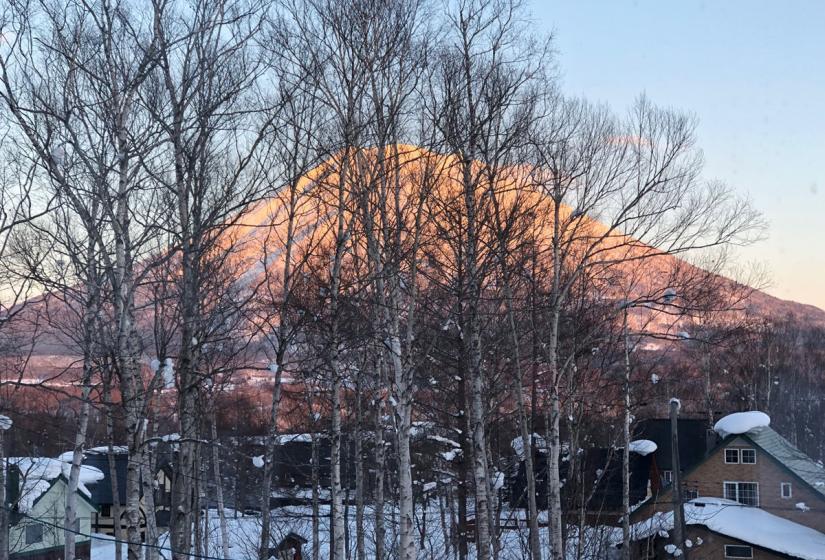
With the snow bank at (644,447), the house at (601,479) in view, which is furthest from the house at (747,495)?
the house at (601,479)

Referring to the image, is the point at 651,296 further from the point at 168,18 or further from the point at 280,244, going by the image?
the point at 168,18

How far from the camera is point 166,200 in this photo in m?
10.2

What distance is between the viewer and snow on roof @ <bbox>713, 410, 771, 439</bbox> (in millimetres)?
30422

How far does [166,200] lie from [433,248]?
5.85 meters

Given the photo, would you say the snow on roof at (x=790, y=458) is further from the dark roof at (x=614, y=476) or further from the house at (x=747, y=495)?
the dark roof at (x=614, y=476)

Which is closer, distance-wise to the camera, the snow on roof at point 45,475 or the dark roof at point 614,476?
the snow on roof at point 45,475

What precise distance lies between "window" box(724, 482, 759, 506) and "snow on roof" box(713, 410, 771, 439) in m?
2.18

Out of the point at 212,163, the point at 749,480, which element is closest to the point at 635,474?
the point at 749,480

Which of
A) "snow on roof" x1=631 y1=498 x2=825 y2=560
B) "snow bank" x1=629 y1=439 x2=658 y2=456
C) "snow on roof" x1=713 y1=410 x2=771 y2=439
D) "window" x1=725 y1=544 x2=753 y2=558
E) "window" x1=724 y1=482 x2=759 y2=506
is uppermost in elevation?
"snow on roof" x1=713 y1=410 x2=771 y2=439

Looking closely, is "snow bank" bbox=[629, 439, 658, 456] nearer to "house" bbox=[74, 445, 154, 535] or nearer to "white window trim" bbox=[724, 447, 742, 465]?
"white window trim" bbox=[724, 447, 742, 465]

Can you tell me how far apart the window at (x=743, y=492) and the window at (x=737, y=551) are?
3.22 m

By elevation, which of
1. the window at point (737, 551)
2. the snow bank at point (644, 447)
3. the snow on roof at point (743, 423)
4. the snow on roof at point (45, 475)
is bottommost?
the window at point (737, 551)

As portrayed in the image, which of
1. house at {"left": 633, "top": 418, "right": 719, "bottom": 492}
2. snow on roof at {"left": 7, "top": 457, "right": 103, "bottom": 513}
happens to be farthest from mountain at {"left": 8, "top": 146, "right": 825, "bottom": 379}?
house at {"left": 633, "top": 418, "right": 719, "bottom": 492}

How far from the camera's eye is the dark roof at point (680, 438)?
3825cm
